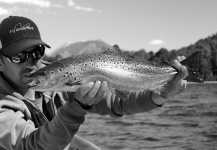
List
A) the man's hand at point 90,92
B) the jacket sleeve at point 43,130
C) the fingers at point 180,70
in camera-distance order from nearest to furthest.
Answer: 1. the man's hand at point 90,92
2. the jacket sleeve at point 43,130
3. the fingers at point 180,70

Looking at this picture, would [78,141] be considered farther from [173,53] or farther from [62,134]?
[173,53]

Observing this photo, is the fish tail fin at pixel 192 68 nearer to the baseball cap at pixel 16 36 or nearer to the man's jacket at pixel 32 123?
the man's jacket at pixel 32 123

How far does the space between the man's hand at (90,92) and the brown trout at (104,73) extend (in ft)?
0.37

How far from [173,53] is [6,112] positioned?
148796 mm

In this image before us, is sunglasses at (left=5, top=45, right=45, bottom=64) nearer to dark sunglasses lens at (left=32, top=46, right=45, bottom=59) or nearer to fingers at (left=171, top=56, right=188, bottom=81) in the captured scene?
dark sunglasses lens at (left=32, top=46, right=45, bottom=59)

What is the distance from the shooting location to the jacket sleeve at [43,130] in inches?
165

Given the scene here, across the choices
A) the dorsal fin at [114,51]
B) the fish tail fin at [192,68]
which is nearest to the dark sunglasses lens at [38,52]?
the dorsal fin at [114,51]

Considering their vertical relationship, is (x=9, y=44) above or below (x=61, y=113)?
above

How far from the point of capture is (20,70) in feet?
16.1

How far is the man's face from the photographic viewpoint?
4883 millimetres

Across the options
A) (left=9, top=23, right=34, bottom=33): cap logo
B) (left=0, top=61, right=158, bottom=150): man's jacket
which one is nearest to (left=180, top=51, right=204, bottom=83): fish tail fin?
(left=0, top=61, right=158, bottom=150): man's jacket

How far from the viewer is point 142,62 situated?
475cm

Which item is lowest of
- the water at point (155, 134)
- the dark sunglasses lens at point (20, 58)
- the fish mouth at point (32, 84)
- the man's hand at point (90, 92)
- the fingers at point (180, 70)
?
the water at point (155, 134)

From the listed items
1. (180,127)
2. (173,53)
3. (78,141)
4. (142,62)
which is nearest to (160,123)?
(180,127)
